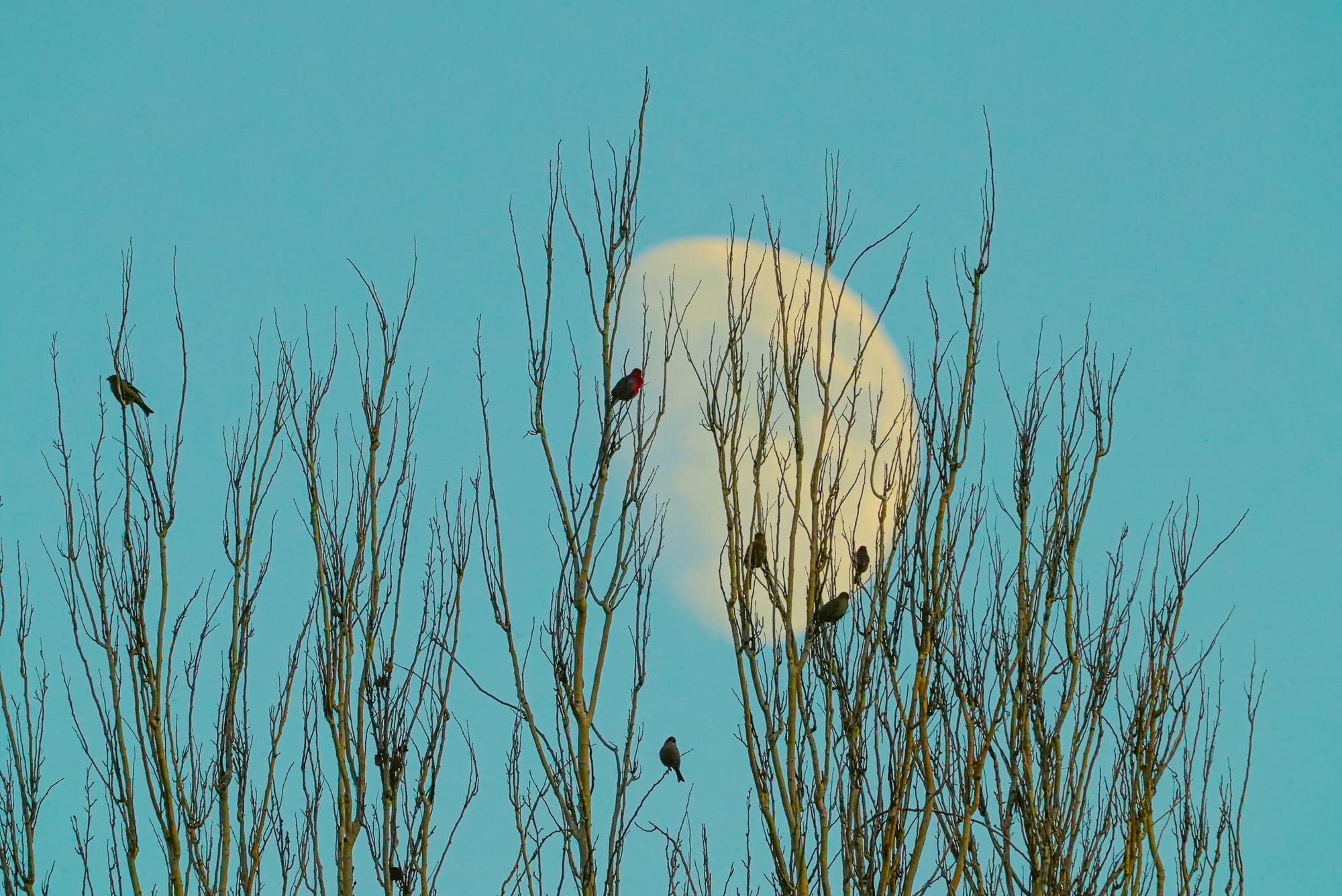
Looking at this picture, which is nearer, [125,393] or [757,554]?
[757,554]

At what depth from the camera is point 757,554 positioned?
14.4 ft

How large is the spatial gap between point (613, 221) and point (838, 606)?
5.74ft

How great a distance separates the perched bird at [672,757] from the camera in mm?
6469

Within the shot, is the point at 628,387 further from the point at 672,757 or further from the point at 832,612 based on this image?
the point at 672,757

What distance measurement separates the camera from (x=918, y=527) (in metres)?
4.52

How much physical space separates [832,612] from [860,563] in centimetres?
43

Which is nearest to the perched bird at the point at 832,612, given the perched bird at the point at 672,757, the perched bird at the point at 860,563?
the perched bird at the point at 860,563

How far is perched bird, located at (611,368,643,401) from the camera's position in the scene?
4688 mm

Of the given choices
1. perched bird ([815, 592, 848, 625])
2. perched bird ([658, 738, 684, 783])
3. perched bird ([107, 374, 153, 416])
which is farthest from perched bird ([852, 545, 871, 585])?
perched bird ([107, 374, 153, 416])

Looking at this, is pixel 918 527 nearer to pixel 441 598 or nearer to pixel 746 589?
pixel 746 589

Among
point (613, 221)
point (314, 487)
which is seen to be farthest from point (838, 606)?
point (314, 487)

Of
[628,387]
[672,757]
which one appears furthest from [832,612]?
[672,757]

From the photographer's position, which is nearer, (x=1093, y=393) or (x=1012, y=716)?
(x=1012, y=716)

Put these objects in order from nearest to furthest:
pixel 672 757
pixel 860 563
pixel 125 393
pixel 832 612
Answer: pixel 832 612 → pixel 860 563 → pixel 125 393 → pixel 672 757
